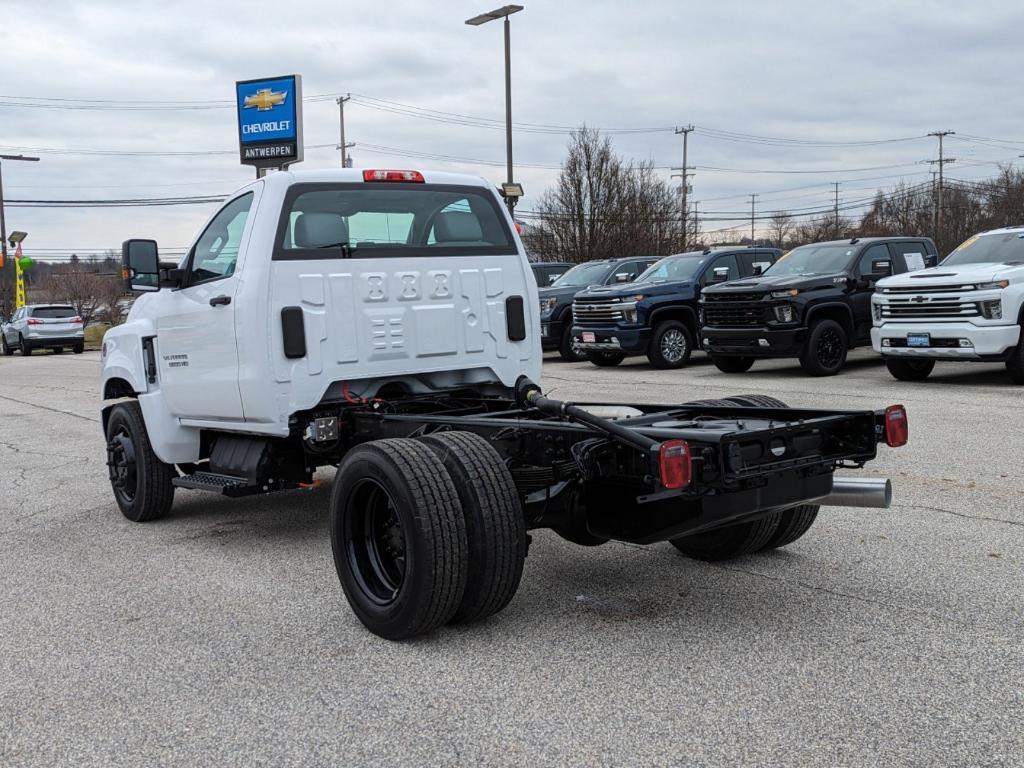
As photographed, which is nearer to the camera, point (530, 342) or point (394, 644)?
point (394, 644)

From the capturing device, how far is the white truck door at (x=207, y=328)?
5730 millimetres

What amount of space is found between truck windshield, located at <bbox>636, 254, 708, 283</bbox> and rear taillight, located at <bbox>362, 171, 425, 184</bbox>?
11.6 m

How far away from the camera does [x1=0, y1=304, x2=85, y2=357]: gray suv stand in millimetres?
31016

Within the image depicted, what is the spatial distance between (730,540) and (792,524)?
33 cm

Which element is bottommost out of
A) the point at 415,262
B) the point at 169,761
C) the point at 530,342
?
the point at 169,761

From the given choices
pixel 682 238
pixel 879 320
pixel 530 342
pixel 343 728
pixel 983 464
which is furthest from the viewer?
pixel 682 238

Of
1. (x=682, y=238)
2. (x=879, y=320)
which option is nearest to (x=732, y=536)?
(x=879, y=320)

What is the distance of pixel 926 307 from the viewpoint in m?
12.6

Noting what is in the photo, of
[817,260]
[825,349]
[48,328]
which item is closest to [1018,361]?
[825,349]

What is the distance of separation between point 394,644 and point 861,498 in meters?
2.10

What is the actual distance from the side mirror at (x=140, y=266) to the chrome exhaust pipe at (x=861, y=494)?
4.09 meters

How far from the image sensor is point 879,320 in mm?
13297

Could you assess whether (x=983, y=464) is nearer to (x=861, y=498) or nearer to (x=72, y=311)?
(x=861, y=498)

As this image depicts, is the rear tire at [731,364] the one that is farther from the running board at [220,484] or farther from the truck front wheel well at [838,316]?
the running board at [220,484]
